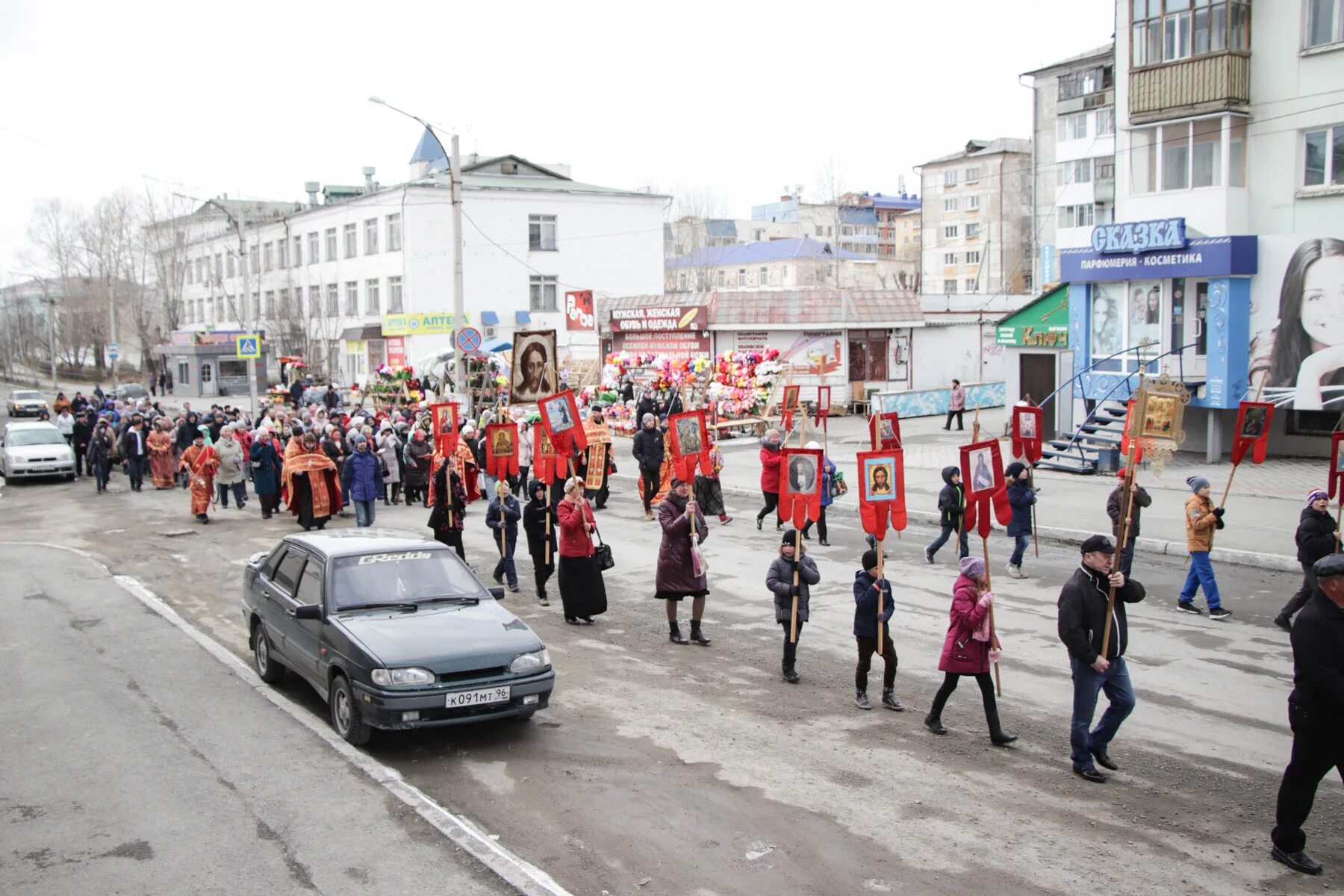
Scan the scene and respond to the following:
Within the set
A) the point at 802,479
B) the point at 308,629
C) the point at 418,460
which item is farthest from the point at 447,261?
the point at 308,629

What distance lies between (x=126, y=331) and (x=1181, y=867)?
3621 inches

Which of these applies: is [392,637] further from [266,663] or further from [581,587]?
[581,587]

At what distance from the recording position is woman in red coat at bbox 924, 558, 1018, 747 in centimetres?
828

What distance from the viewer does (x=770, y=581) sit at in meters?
10.2

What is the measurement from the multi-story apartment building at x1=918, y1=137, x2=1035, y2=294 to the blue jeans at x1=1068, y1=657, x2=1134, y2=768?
68.6 metres

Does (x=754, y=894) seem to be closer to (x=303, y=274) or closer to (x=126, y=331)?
(x=303, y=274)

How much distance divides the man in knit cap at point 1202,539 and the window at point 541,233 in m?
45.9

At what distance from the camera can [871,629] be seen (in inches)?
367

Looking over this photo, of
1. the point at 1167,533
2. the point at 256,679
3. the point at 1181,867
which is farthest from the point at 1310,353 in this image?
the point at 256,679

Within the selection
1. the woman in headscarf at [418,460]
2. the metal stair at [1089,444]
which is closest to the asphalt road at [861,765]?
the woman in headscarf at [418,460]

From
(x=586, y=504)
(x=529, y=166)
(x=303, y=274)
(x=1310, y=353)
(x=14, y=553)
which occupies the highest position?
(x=529, y=166)

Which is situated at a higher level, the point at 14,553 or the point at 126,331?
the point at 126,331

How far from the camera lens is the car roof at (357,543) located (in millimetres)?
9562

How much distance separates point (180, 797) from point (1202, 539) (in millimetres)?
10653
